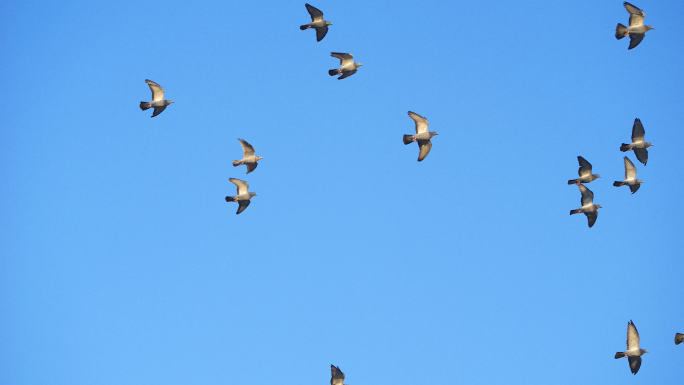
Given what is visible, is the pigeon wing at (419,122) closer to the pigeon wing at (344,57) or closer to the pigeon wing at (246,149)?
the pigeon wing at (344,57)

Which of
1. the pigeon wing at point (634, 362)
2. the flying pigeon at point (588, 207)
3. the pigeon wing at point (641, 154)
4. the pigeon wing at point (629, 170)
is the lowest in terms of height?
the pigeon wing at point (634, 362)

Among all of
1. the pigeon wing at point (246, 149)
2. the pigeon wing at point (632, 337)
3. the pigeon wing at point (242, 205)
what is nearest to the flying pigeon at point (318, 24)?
the pigeon wing at point (246, 149)

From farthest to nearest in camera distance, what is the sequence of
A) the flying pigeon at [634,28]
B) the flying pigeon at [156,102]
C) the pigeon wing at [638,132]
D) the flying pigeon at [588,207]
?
the flying pigeon at [588,207] < the flying pigeon at [156,102] < the flying pigeon at [634,28] < the pigeon wing at [638,132]

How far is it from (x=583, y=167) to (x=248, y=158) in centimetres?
1585

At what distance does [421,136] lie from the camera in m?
53.7

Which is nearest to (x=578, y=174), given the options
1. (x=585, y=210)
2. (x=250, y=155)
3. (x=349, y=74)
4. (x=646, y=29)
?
(x=585, y=210)

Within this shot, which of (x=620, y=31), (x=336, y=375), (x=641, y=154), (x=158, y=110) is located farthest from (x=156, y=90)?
(x=641, y=154)

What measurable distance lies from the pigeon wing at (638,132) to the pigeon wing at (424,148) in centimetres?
954

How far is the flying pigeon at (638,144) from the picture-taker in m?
52.8

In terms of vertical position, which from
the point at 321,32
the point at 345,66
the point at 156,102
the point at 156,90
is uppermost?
the point at 321,32

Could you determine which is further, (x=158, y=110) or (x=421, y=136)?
(x=158, y=110)

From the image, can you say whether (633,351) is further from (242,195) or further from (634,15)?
(242,195)

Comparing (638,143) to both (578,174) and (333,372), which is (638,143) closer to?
(578,174)

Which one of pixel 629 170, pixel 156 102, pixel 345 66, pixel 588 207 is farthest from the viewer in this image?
pixel 588 207
